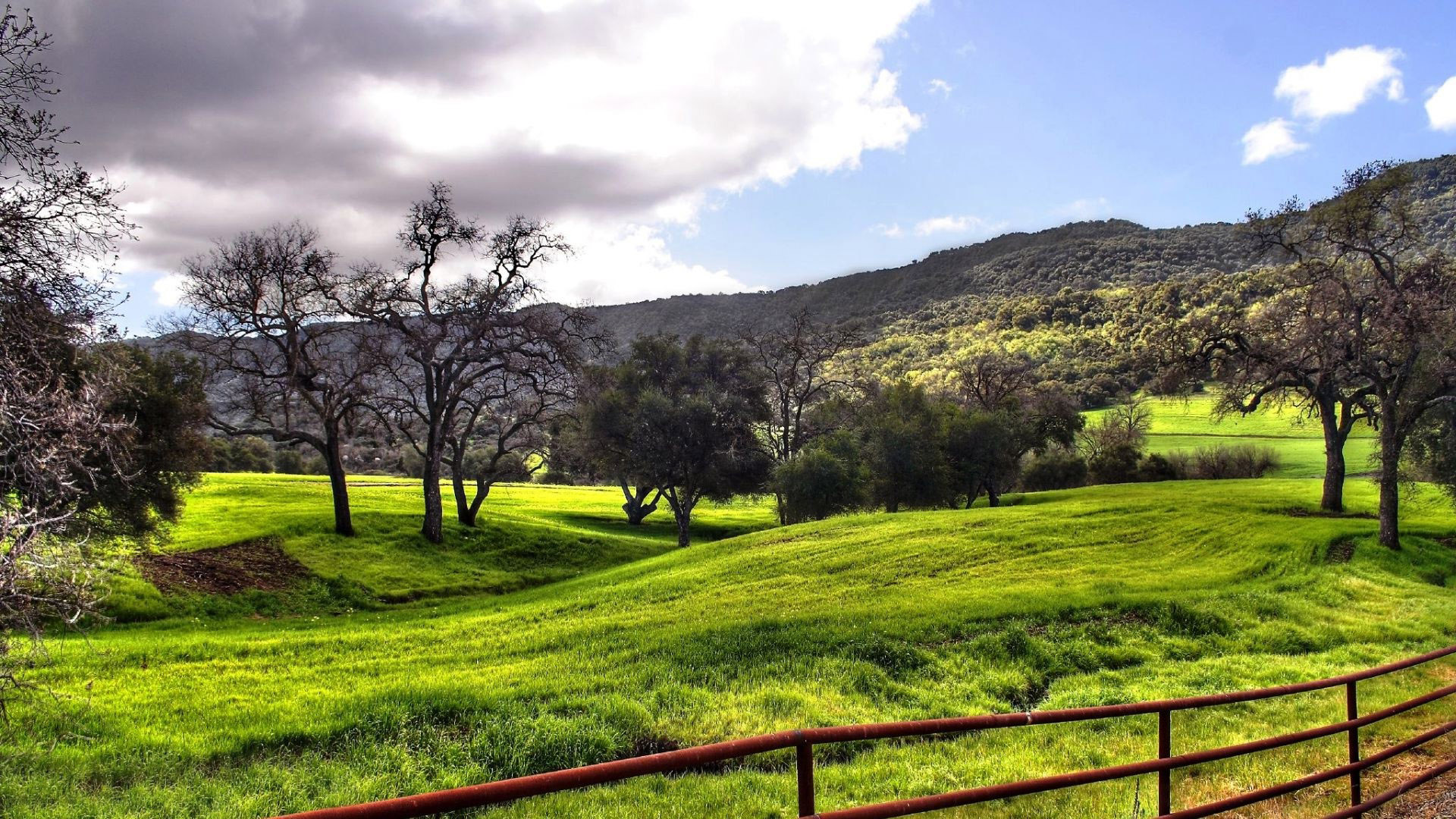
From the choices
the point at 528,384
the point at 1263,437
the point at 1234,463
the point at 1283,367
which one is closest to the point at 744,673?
Answer: the point at 528,384

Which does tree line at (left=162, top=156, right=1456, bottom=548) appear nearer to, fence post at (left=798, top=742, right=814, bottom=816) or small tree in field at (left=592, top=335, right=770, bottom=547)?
small tree in field at (left=592, top=335, right=770, bottom=547)

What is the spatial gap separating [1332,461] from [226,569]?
47772mm

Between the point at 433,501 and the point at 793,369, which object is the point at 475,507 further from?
the point at 793,369

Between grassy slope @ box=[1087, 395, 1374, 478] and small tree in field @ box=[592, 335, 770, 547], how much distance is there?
33.9 m

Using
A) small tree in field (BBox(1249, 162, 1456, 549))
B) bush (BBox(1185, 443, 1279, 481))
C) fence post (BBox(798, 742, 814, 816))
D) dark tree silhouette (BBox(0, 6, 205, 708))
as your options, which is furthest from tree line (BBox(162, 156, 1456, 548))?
fence post (BBox(798, 742, 814, 816))

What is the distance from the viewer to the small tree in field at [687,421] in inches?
1804

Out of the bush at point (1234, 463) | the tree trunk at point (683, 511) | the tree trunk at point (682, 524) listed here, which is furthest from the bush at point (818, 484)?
the bush at point (1234, 463)

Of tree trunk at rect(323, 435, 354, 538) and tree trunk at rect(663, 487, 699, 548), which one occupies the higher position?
tree trunk at rect(323, 435, 354, 538)

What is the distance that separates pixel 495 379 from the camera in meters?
37.6

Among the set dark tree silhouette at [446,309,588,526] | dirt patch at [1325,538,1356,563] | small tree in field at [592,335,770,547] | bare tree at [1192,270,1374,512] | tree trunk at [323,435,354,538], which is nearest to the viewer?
dirt patch at [1325,538,1356,563]

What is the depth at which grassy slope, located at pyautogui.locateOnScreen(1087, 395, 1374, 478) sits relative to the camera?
63.5m

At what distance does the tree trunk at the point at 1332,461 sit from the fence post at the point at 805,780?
41232mm

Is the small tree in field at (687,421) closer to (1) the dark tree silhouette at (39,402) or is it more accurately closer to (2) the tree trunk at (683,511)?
(2) the tree trunk at (683,511)

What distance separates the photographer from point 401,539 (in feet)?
113
